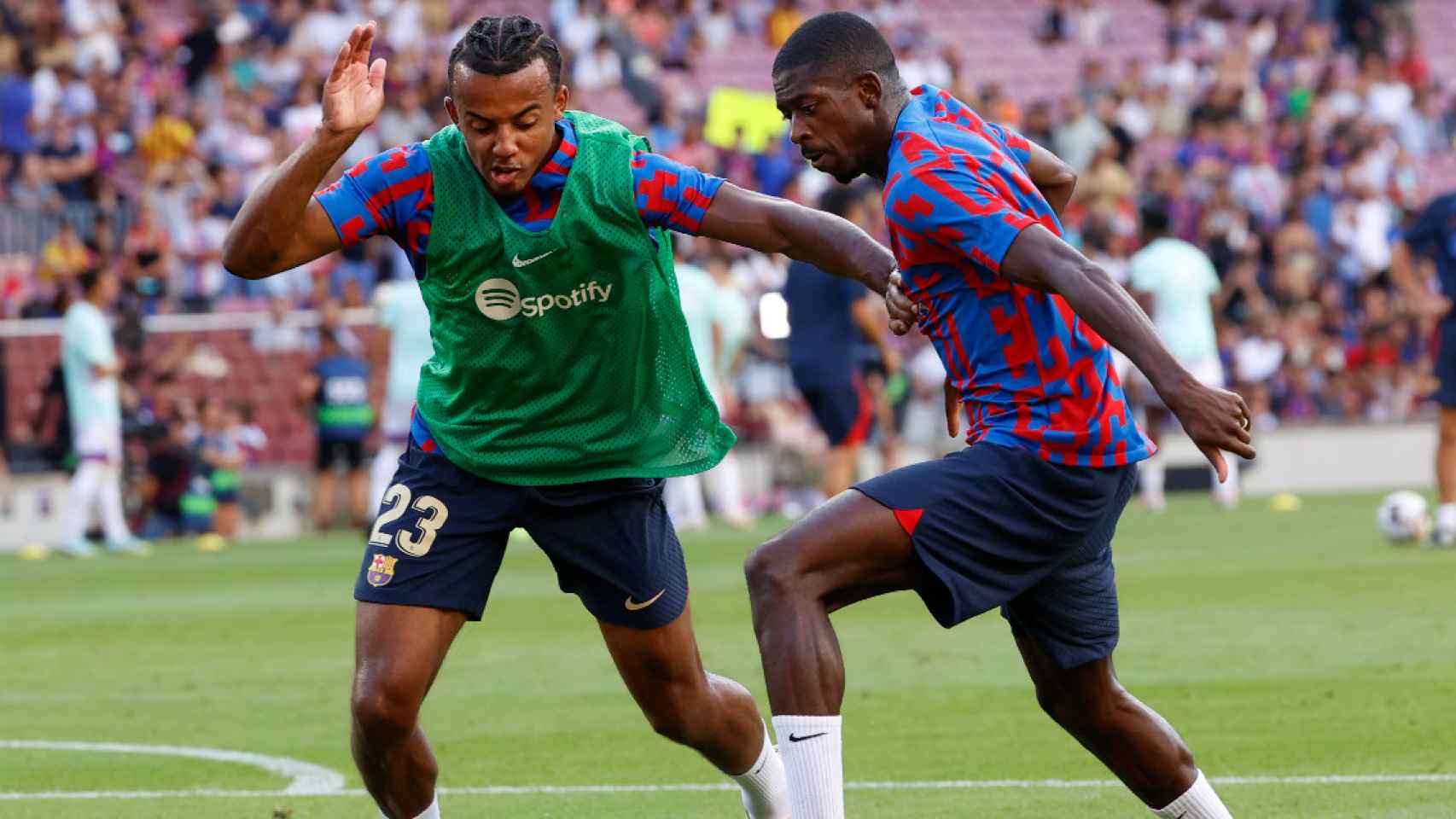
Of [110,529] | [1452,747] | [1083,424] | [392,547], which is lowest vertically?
[110,529]

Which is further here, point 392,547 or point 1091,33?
point 1091,33

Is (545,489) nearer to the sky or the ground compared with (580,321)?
nearer to the ground

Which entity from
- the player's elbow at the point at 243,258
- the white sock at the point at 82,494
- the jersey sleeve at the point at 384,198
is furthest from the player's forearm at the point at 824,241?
the white sock at the point at 82,494

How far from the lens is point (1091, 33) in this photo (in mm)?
33344

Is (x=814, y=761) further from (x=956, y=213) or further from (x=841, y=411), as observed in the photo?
(x=841, y=411)

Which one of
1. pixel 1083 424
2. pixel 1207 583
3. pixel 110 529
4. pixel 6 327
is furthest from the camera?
pixel 6 327

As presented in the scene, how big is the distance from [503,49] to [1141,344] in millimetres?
1773

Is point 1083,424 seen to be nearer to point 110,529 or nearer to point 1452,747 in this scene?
point 1452,747

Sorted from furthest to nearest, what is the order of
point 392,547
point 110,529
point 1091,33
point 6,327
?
point 1091,33, point 6,327, point 110,529, point 392,547

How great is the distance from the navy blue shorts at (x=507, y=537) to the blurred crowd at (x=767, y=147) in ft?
44.2

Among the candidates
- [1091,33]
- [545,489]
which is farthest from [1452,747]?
[1091,33]

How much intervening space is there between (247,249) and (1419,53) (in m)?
30.9

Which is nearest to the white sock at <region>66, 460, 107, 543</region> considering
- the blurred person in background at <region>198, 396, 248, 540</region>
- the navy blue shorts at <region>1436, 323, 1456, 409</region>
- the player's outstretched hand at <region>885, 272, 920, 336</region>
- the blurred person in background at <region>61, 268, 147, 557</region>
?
the blurred person in background at <region>61, 268, 147, 557</region>

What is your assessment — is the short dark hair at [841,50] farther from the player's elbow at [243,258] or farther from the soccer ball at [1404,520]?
the soccer ball at [1404,520]
